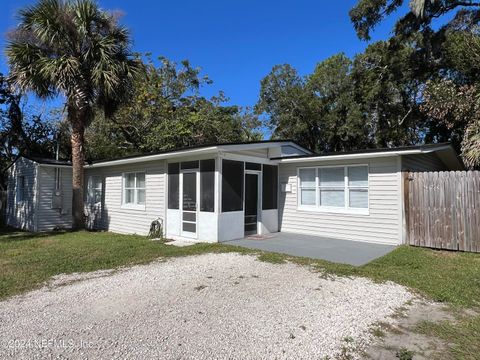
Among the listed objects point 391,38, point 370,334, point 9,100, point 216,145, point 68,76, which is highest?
point 391,38

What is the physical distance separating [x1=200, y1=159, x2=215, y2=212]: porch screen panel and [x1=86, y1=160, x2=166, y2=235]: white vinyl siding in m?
1.92

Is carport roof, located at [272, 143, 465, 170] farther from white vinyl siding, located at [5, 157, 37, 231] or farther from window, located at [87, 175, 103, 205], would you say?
white vinyl siding, located at [5, 157, 37, 231]

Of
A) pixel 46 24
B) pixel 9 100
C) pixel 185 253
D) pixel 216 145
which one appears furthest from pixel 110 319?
→ pixel 9 100

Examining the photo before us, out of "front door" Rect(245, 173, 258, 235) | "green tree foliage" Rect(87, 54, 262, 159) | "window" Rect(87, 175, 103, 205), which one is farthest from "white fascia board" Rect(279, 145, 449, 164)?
"green tree foliage" Rect(87, 54, 262, 159)

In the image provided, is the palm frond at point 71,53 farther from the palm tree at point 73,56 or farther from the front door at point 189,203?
the front door at point 189,203

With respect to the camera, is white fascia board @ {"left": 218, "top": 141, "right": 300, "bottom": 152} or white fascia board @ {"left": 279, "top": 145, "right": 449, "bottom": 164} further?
white fascia board @ {"left": 218, "top": 141, "right": 300, "bottom": 152}

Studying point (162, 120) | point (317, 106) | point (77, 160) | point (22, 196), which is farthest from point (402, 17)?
point (22, 196)

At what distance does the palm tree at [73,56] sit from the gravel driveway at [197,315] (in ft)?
26.2

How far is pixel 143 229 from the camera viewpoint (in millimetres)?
12047

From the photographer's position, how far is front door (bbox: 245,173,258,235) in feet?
34.9

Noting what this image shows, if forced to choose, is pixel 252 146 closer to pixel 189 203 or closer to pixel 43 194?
pixel 189 203

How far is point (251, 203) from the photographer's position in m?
10.8

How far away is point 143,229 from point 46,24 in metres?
7.68

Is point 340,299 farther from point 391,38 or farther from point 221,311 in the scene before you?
point 391,38
